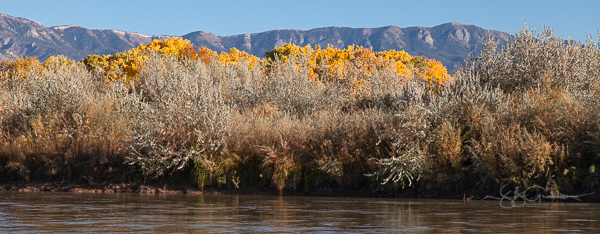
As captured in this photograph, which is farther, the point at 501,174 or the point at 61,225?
the point at 501,174

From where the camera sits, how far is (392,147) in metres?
14.7

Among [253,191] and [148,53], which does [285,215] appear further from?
[148,53]

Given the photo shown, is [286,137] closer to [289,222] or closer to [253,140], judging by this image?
[253,140]

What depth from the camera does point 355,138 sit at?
15.8 meters

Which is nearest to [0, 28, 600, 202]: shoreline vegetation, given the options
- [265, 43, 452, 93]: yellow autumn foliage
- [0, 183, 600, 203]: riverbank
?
[0, 183, 600, 203]: riverbank

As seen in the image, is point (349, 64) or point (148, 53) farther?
point (148, 53)

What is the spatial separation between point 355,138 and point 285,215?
5.67m

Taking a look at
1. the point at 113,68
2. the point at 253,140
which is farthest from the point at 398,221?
the point at 113,68

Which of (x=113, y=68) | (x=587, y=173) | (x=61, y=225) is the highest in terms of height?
(x=113, y=68)

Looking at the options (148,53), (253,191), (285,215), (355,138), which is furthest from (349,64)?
(285,215)

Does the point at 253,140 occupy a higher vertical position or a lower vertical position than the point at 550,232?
higher

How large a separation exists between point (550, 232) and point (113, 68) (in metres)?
43.2

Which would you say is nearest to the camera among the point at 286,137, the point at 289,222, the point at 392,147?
the point at 289,222

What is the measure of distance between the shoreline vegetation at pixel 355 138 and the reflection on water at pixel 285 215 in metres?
1.16
